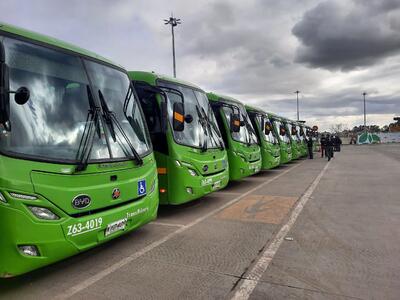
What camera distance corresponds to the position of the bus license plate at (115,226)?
171 inches

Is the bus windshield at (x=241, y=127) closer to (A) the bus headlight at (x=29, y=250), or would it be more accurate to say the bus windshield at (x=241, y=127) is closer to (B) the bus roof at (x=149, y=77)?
(B) the bus roof at (x=149, y=77)

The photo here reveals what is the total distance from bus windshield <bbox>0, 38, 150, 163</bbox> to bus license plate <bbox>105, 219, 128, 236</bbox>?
0.83m

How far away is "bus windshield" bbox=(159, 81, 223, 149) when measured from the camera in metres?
7.20

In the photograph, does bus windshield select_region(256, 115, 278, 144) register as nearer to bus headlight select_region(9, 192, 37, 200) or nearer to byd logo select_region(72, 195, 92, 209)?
byd logo select_region(72, 195, 92, 209)

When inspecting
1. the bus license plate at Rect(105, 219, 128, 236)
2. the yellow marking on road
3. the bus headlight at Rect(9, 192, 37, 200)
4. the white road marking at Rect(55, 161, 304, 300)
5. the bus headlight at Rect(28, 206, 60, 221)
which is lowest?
the yellow marking on road

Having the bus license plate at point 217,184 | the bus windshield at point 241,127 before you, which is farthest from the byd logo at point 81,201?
the bus windshield at point 241,127

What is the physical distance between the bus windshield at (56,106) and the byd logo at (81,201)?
16.7 inches

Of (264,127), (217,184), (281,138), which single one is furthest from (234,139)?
(281,138)

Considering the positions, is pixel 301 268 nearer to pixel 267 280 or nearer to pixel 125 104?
pixel 267 280

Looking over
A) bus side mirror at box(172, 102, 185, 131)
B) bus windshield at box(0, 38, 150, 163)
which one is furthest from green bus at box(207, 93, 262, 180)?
bus windshield at box(0, 38, 150, 163)

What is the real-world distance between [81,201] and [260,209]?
180 inches

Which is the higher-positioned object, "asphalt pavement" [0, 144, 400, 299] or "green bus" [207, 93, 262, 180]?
"green bus" [207, 93, 262, 180]

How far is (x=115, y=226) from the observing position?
14.7ft

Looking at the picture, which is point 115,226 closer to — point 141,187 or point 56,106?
point 141,187
